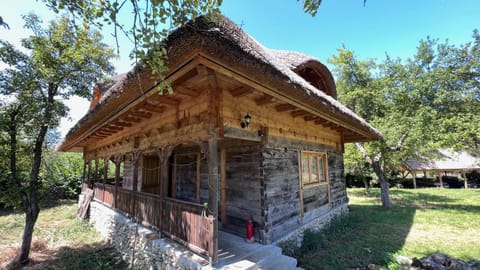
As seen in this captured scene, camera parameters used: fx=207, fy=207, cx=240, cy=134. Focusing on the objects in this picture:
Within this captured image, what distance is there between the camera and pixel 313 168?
608 cm

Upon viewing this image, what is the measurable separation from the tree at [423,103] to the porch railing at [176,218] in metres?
7.81

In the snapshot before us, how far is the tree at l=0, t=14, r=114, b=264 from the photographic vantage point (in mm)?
4922

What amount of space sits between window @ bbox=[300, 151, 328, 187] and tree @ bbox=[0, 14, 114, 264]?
19.6 feet

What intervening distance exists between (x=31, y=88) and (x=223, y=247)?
594cm

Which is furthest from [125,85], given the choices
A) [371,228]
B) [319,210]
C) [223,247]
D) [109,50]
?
[371,228]

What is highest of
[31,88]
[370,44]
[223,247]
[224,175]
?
[370,44]

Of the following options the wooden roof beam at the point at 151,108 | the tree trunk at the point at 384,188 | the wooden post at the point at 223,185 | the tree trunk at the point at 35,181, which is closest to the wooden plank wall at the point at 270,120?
the wooden post at the point at 223,185

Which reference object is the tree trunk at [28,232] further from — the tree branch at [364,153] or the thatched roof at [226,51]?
the tree branch at [364,153]

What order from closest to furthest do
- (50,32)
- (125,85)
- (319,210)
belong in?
(125,85)
(50,32)
(319,210)

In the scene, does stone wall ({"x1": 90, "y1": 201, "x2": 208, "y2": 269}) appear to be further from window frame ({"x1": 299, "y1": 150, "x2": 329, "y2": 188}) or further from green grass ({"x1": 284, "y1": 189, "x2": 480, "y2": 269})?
window frame ({"x1": 299, "y1": 150, "x2": 329, "y2": 188})

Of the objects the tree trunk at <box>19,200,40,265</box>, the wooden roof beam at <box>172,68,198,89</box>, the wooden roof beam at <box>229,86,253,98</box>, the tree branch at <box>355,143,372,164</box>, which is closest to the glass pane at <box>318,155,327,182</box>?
the wooden roof beam at <box>229,86,253,98</box>

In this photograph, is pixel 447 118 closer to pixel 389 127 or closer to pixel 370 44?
pixel 389 127

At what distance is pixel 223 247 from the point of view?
3701mm

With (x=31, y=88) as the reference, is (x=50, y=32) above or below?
above
